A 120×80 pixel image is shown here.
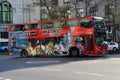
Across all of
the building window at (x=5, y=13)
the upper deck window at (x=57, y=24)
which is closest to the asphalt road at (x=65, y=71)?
the upper deck window at (x=57, y=24)

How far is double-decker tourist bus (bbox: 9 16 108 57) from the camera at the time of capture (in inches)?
1268

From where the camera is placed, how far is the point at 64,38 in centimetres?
3388

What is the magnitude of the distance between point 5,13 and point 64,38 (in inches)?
1836

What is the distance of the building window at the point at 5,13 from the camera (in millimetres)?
78188

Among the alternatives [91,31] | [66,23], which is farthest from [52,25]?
[91,31]

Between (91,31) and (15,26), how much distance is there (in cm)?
933

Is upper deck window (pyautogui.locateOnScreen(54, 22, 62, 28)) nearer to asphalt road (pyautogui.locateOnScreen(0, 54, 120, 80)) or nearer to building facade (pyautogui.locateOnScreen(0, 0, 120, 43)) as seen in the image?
asphalt road (pyautogui.locateOnScreen(0, 54, 120, 80))

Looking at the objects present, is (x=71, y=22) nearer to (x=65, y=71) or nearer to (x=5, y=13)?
(x=65, y=71)

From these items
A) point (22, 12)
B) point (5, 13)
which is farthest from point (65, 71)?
point (5, 13)

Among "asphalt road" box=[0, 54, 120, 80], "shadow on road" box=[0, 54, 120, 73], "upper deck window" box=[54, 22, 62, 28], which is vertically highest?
"upper deck window" box=[54, 22, 62, 28]

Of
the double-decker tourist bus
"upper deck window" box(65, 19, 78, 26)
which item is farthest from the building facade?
"upper deck window" box(65, 19, 78, 26)

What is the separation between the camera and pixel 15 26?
37625 mm

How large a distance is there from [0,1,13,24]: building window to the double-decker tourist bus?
133 ft

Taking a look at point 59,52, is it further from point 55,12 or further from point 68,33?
point 55,12
